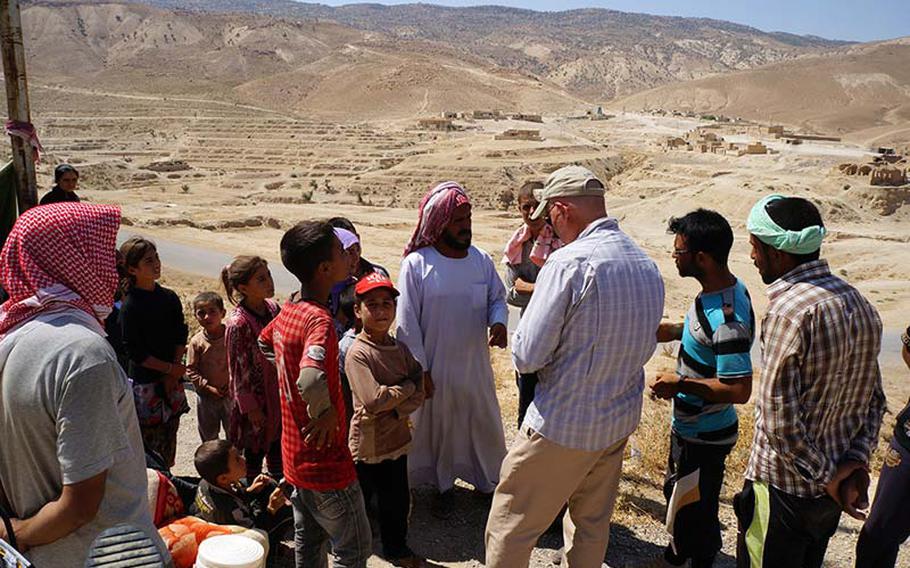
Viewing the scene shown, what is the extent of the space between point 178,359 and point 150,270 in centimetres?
56

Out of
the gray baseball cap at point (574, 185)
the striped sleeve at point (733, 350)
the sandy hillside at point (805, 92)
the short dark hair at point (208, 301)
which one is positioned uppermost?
the sandy hillside at point (805, 92)

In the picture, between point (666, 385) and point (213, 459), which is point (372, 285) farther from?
point (666, 385)

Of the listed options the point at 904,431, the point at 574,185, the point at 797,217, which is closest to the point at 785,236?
the point at 797,217

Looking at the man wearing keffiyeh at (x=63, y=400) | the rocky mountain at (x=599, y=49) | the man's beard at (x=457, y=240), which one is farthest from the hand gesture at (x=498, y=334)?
the rocky mountain at (x=599, y=49)

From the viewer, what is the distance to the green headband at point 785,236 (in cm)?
254

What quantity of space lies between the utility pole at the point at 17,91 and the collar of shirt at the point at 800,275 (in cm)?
554

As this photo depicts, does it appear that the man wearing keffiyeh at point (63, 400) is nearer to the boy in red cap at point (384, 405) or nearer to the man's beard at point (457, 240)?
the boy in red cap at point (384, 405)

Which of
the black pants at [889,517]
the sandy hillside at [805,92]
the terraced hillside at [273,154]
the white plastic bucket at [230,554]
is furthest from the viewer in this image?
the sandy hillside at [805,92]

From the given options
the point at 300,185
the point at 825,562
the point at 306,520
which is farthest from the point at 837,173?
the point at 306,520

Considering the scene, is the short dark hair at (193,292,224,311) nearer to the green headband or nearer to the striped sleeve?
the striped sleeve

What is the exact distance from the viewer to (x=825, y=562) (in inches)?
142

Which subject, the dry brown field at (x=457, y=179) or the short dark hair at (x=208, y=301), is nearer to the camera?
the short dark hair at (x=208, y=301)

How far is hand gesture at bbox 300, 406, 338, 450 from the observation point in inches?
103

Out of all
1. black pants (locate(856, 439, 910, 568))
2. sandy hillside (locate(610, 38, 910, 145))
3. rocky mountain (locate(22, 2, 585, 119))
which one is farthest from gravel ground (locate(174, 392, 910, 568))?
sandy hillside (locate(610, 38, 910, 145))
